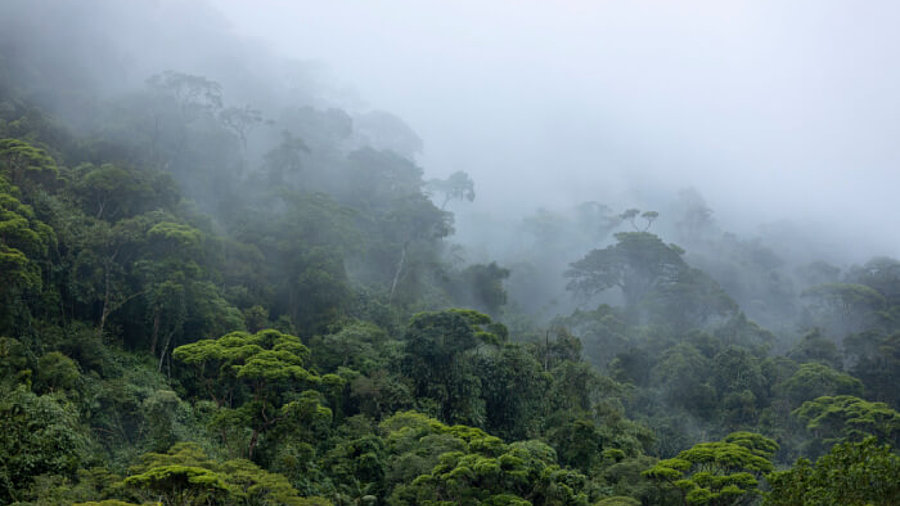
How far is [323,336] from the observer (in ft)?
96.8

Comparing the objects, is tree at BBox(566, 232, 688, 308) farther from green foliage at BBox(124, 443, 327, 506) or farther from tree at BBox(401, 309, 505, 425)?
green foliage at BBox(124, 443, 327, 506)

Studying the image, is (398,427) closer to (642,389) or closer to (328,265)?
(328,265)

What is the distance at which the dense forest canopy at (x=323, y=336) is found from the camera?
17359mm

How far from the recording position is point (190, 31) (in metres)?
60.1

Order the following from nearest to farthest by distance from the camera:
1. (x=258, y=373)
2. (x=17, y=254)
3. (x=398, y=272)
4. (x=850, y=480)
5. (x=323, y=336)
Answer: (x=850, y=480) → (x=258, y=373) → (x=17, y=254) → (x=323, y=336) → (x=398, y=272)

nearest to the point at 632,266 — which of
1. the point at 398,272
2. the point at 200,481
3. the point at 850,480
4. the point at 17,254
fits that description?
the point at 398,272

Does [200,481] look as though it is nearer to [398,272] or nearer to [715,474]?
[715,474]

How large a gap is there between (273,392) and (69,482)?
5534mm

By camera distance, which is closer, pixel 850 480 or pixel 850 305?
pixel 850 480

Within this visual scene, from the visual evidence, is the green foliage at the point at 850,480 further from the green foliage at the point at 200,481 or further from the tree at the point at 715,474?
the green foliage at the point at 200,481

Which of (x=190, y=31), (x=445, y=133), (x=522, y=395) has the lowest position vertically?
(x=522, y=395)

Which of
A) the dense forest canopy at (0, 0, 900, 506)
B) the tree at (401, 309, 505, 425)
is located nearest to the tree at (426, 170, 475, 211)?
the dense forest canopy at (0, 0, 900, 506)

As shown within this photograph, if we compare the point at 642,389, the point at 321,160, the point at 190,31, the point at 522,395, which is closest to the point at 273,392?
the point at 522,395

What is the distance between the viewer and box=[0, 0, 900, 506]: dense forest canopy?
683 inches
